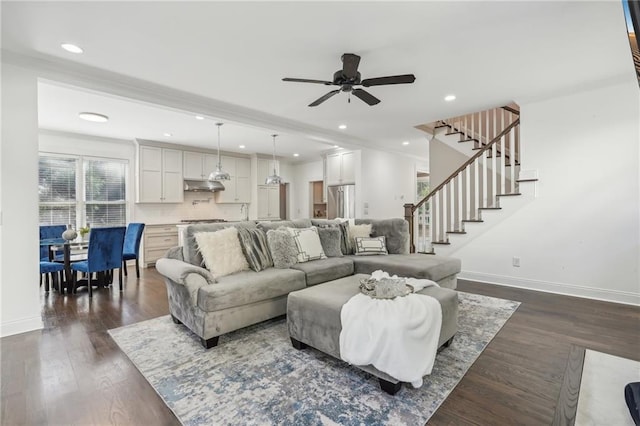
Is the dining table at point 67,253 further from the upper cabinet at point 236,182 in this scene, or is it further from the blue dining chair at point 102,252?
the upper cabinet at point 236,182

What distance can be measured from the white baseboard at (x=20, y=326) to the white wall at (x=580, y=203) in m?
5.66

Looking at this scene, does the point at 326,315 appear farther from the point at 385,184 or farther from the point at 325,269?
the point at 385,184

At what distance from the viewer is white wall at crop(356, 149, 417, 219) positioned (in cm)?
678

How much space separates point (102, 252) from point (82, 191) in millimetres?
2536

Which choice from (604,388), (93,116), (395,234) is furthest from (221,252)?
(93,116)

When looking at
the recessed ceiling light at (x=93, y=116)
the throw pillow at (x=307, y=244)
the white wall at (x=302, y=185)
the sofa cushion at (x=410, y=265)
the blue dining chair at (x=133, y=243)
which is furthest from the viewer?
the white wall at (x=302, y=185)

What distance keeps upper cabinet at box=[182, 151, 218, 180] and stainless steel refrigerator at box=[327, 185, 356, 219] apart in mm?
2977

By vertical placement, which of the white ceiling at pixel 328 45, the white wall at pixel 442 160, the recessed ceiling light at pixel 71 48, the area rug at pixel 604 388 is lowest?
the area rug at pixel 604 388

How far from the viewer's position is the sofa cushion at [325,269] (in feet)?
10.8

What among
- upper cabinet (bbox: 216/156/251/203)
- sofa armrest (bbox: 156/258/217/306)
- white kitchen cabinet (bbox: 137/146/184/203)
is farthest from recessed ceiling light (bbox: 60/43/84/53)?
upper cabinet (bbox: 216/156/251/203)

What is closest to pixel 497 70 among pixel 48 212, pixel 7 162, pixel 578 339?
pixel 578 339

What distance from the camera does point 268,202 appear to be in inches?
320

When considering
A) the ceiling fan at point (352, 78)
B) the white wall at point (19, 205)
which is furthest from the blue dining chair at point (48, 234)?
the ceiling fan at point (352, 78)

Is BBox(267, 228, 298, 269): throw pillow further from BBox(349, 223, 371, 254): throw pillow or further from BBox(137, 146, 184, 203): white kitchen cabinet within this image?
BBox(137, 146, 184, 203): white kitchen cabinet
